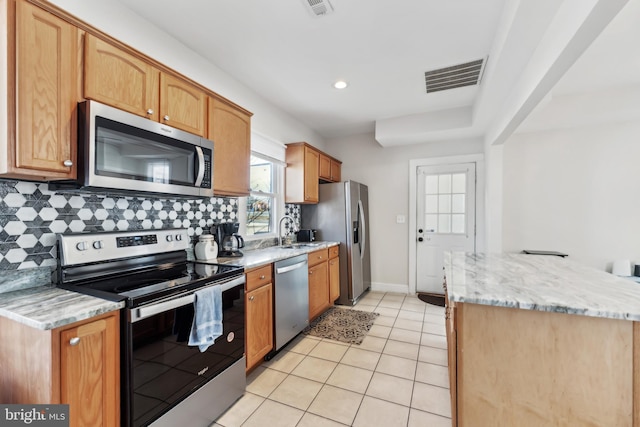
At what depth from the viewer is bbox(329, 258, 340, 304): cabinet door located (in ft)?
11.5

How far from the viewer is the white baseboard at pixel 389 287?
434 cm

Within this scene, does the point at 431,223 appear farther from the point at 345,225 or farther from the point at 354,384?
the point at 354,384

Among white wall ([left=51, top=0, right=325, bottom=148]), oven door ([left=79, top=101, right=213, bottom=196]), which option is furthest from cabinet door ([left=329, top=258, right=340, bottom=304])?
oven door ([left=79, top=101, right=213, bottom=196])

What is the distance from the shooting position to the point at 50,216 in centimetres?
148

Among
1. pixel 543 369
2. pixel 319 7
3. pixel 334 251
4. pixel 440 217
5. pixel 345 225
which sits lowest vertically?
pixel 543 369

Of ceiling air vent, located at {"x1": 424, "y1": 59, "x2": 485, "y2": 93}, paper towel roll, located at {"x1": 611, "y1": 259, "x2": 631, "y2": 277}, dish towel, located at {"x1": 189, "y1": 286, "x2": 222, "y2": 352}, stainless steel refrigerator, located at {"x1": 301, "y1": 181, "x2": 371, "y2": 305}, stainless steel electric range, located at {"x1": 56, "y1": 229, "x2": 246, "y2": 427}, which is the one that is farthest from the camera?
stainless steel refrigerator, located at {"x1": 301, "y1": 181, "x2": 371, "y2": 305}

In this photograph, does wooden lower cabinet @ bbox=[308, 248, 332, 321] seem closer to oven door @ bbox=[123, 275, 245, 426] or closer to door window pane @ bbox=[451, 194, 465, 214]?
oven door @ bbox=[123, 275, 245, 426]

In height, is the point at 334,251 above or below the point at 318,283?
above

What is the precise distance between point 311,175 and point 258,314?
6.57 ft

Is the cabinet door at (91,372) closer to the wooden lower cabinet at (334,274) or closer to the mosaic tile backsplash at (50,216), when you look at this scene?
the mosaic tile backsplash at (50,216)

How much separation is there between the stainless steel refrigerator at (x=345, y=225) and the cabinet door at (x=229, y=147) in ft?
5.25

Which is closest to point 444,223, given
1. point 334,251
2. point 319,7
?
point 334,251

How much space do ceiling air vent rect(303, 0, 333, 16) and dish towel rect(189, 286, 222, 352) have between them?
190 centimetres

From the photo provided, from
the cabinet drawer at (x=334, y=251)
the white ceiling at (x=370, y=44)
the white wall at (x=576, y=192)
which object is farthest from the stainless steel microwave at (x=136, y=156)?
the white wall at (x=576, y=192)
